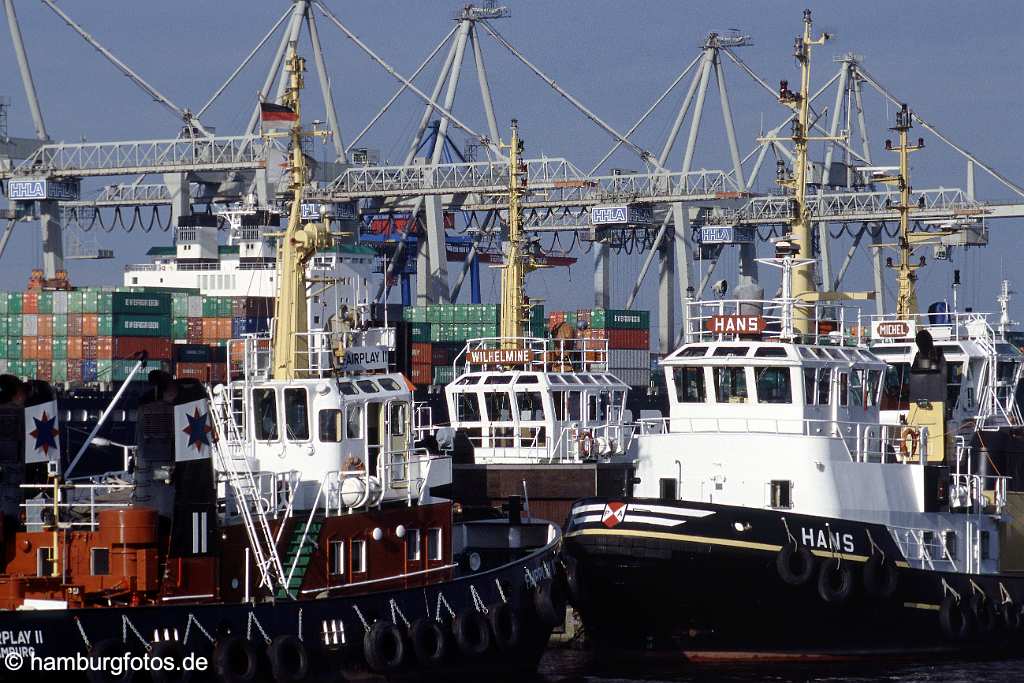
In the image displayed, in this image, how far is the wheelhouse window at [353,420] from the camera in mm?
22547

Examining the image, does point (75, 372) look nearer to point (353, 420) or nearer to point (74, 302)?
point (74, 302)

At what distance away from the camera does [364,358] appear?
2341cm

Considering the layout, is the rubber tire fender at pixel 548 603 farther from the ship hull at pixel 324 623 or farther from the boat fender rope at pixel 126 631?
the boat fender rope at pixel 126 631

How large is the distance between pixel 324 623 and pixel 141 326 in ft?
149

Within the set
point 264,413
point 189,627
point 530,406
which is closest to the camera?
point 189,627

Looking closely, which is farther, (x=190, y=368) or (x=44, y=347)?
(x=44, y=347)

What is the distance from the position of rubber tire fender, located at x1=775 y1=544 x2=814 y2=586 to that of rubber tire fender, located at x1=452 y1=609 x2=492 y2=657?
4656mm

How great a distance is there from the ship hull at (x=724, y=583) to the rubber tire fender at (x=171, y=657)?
766 centimetres

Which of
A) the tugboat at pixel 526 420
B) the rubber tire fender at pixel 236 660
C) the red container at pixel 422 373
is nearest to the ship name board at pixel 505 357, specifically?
the tugboat at pixel 526 420

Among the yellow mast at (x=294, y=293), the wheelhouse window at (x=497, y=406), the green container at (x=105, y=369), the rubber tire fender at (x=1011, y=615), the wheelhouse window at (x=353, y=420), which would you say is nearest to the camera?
the wheelhouse window at (x=353, y=420)

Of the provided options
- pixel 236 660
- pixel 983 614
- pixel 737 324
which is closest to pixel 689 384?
pixel 737 324

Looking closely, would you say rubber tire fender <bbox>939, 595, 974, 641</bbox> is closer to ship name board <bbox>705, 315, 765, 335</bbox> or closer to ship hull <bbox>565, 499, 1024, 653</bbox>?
ship hull <bbox>565, 499, 1024, 653</bbox>

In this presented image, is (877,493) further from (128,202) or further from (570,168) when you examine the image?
(128,202)

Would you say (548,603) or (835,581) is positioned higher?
(835,581)
